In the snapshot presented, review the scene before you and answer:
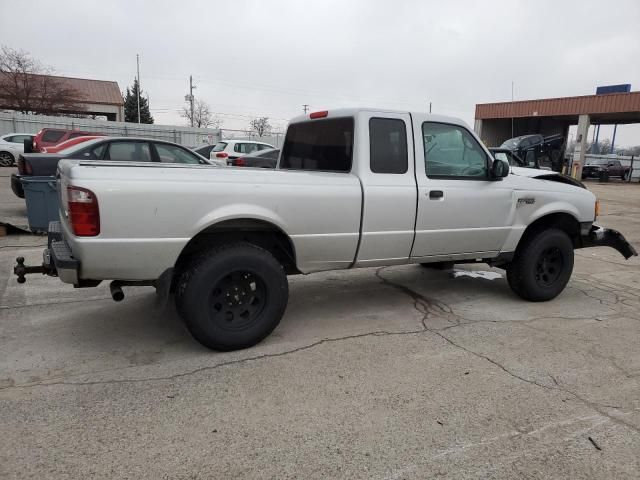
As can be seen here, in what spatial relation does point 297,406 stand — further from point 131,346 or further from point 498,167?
point 498,167

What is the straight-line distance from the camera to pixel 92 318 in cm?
429

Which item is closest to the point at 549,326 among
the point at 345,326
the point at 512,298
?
the point at 512,298

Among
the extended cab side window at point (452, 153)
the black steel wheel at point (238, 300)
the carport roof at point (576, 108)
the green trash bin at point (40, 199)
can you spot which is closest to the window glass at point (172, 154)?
the green trash bin at point (40, 199)

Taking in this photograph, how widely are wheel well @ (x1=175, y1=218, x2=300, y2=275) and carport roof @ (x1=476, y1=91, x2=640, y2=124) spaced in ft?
94.9

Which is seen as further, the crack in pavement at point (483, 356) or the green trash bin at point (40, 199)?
the green trash bin at point (40, 199)

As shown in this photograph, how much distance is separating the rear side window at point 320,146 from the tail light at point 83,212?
2072mm

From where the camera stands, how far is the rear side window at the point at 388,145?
4.09m

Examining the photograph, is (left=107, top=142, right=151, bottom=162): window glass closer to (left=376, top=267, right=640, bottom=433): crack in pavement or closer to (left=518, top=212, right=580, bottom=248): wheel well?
(left=376, top=267, right=640, bottom=433): crack in pavement

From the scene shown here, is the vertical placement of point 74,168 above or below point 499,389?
above

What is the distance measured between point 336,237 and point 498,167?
181cm

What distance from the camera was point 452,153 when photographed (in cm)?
454

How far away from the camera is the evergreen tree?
196 feet

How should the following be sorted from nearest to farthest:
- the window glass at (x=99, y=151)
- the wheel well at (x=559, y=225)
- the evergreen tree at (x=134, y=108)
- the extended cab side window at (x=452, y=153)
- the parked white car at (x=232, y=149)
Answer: the extended cab side window at (x=452, y=153) < the wheel well at (x=559, y=225) < the window glass at (x=99, y=151) < the parked white car at (x=232, y=149) < the evergreen tree at (x=134, y=108)

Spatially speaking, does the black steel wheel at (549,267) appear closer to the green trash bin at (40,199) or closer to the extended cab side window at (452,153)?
the extended cab side window at (452,153)
